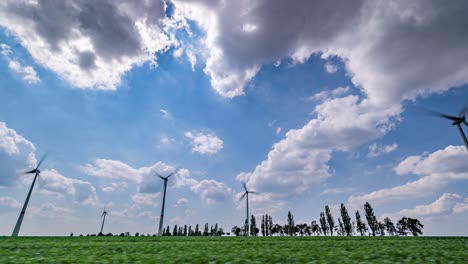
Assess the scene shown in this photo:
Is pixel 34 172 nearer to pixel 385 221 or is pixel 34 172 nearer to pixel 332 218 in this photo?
pixel 332 218

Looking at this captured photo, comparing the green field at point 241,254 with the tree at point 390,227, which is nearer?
the green field at point 241,254

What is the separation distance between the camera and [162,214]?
87.4 m

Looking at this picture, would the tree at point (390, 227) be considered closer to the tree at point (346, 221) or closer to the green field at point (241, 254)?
the tree at point (346, 221)

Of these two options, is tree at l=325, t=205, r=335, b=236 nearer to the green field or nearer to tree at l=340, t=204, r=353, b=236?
tree at l=340, t=204, r=353, b=236

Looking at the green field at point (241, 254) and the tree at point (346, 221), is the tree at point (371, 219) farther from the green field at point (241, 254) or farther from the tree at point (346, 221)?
the green field at point (241, 254)

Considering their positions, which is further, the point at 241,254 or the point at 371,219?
the point at 371,219

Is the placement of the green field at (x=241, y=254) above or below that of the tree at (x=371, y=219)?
below

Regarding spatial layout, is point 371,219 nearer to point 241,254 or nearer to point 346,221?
point 346,221

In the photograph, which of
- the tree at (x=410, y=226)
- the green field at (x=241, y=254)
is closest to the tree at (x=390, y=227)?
the tree at (x=410, y=226)

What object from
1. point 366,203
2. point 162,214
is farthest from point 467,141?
point 366,203

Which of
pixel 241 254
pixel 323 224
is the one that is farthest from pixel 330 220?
pixel 241 254

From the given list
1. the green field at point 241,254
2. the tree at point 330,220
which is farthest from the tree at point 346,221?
the green field at point 241,254

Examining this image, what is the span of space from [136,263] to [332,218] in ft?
585

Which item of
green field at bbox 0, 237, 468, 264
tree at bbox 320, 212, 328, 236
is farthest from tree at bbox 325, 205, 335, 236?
green field at bbox 0, 237, 468, 264
